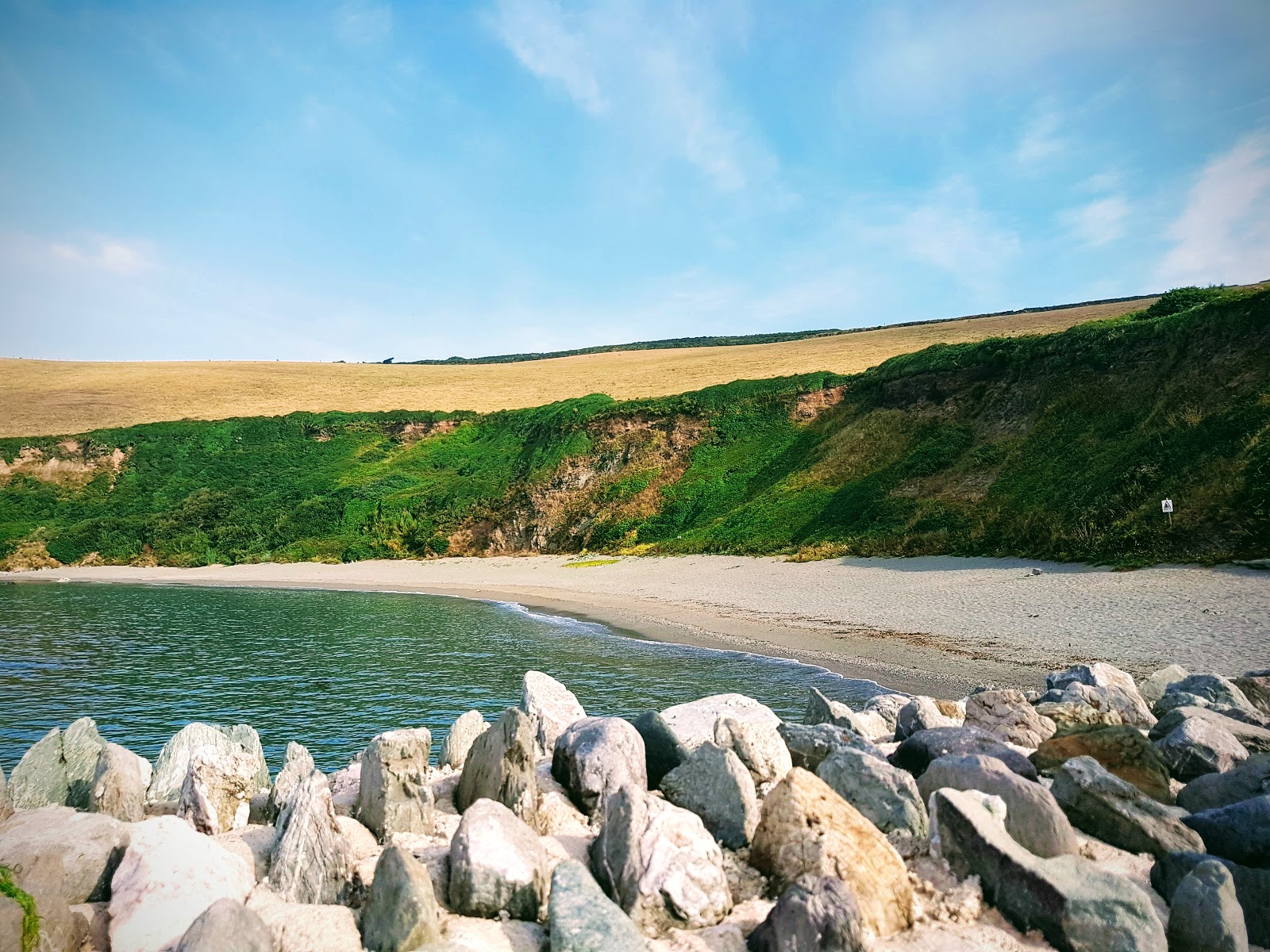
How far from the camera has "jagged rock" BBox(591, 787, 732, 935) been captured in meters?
4.28

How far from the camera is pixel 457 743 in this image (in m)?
Answer: 7.39

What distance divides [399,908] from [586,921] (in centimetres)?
97

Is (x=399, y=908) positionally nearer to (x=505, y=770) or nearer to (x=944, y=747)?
(x=505, y=770)

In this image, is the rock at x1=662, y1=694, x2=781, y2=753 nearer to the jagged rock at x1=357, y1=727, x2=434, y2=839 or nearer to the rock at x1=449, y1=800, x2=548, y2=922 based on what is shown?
the jagged rock at x1=357, y1=727, x2=434, y2=839

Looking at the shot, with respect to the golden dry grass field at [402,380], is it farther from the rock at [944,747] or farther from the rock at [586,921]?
the rock at [586,921]

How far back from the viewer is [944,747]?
6.34 metres

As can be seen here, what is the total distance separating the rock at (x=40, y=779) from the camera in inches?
247

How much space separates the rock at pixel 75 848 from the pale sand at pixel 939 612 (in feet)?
36.4

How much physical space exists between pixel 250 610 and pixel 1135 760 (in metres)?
28.0

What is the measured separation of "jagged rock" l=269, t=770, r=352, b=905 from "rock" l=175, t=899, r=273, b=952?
0.73 m

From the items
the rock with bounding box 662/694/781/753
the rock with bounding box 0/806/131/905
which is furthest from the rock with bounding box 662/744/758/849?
the rock with bounding box 0/806/131/905

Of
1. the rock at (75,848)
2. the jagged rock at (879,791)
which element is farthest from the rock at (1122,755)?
the rock at (75,848)

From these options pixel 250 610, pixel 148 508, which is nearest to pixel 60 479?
pixel 148 508

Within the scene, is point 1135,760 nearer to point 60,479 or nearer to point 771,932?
point 771,932
